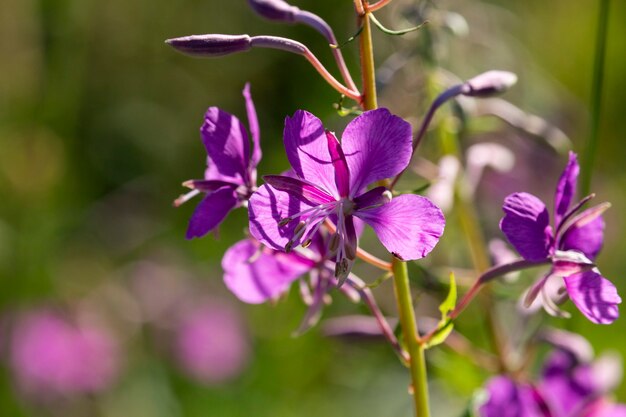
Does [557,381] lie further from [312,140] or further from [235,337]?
[235,337]

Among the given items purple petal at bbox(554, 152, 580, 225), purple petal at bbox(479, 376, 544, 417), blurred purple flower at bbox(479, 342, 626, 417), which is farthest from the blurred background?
purple petal at bbox(554, 152, 580, 225)

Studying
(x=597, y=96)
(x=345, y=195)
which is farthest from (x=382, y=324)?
(x=597, y=96)

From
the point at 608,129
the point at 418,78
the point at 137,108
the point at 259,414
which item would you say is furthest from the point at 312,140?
the point at 137,108

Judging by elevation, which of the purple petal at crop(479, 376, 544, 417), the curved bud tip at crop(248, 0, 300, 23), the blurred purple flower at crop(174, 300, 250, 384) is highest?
the curved bud tip at crop(248, 0, 300, 23)

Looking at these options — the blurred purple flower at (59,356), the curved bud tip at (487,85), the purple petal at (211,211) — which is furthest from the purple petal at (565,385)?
the blurred purple flower at (59,356)

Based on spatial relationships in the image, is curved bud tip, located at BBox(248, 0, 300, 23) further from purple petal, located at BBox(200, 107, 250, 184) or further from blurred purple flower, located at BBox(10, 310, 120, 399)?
blurred purple flower, located at BBox(10, 310, 120, 399)
